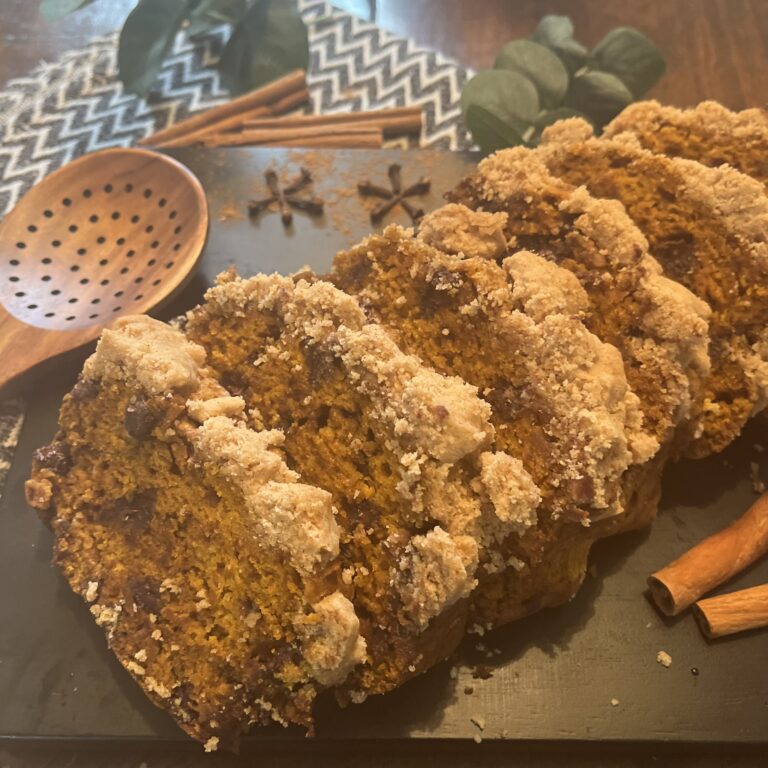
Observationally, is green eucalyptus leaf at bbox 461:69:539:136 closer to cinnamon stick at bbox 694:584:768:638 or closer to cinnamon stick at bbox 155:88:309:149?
cinnamon stick at bbox 155:88:309:149

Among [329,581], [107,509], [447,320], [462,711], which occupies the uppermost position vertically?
[447,320]

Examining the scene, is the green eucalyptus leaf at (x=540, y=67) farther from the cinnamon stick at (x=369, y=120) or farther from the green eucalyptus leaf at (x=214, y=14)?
the green eucalyptus leaf at (x=214, y=14)

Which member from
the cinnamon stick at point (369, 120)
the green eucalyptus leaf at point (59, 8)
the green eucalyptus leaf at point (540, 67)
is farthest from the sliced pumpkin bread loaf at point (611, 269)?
the green eucalyptus leaf at point (59, 8)

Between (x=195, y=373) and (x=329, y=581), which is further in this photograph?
(x=195, y=373)

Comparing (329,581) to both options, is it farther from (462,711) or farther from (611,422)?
(611,422)

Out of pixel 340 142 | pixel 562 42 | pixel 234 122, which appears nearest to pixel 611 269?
pixel 340 142

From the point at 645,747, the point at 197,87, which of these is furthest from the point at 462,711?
the point at 197,87

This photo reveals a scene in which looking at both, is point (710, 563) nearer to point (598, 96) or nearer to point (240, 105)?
point (598, 96)

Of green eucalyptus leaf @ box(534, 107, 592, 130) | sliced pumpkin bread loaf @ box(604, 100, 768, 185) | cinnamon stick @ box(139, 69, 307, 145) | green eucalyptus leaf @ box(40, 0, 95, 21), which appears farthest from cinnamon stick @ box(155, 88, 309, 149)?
sliced pumpkin bread loaf @ box(604, 100, 768, 185)
